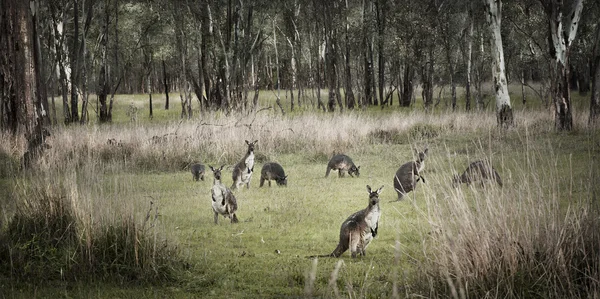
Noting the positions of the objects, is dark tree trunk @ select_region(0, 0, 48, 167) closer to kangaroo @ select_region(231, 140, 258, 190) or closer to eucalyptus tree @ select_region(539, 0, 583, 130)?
kangaroo @ select_region(231, 140, 258, 190)

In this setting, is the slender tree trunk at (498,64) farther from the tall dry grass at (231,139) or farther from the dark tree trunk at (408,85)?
the dark tree trunk at (408,85)

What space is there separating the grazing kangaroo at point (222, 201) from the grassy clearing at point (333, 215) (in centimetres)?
26

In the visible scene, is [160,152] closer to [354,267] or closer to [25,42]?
[25,42]

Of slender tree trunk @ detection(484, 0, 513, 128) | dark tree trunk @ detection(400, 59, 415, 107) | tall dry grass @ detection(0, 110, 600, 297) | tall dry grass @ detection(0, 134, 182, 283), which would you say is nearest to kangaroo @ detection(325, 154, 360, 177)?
tall dry grass @ detection(0, 110, 600, 297)

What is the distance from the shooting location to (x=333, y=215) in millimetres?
11062

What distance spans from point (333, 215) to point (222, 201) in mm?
1948

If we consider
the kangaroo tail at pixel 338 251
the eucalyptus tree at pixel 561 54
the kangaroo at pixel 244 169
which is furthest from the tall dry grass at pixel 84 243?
the eucalyptus tree at pixel 561 54

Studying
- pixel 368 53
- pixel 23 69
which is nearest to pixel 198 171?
pixel 23 69

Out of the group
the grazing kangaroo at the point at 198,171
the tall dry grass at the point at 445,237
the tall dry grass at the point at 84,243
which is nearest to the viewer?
the tall dry grass at the point at 445,237

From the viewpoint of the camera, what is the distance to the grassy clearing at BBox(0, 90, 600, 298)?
219 inches

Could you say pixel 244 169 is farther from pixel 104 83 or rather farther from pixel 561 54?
pixel 104 83

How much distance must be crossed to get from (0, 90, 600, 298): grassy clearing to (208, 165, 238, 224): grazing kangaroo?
26cm

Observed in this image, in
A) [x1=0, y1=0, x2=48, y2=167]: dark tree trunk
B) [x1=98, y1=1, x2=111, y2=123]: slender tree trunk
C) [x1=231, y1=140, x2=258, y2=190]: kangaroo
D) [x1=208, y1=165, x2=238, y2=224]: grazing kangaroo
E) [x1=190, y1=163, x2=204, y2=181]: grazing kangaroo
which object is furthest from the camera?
[x1=98, y1=1, x2=111, y2=123]: slender tree trunk

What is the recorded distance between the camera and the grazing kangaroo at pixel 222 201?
33.2 ft
